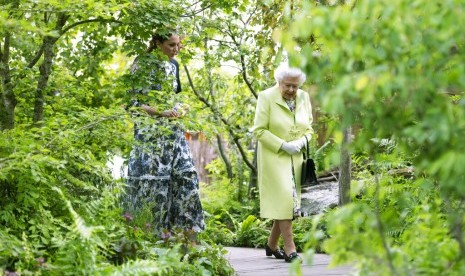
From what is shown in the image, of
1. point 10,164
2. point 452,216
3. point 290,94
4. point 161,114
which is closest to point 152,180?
point 161,114

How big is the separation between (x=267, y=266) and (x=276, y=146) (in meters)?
1.14

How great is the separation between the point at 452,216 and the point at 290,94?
504cm

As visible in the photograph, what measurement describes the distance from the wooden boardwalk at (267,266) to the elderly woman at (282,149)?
0.24 metres

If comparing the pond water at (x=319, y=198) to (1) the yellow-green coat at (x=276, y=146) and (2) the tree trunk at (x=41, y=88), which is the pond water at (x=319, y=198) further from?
(2) the tree trunk at (x=41, y=88)

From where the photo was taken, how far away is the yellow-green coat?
8242 mm

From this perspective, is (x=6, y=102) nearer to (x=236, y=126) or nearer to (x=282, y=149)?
(x=282, y=149)

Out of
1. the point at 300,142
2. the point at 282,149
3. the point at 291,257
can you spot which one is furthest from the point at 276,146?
the point at 291,257

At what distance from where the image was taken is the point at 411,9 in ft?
9.35

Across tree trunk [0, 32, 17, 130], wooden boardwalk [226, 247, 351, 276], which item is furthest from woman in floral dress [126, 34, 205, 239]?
tree trunk [0, 32, 17, 130]

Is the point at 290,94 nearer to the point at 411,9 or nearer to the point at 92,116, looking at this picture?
the point at 92,116

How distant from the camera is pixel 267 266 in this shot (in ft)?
26.6

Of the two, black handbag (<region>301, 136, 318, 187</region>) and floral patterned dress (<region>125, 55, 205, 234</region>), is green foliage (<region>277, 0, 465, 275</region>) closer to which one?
black handbag (<region>301, 136, 318, 187</region>)

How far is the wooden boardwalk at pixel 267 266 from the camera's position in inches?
294

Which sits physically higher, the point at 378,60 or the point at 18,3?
the point at 18,3
